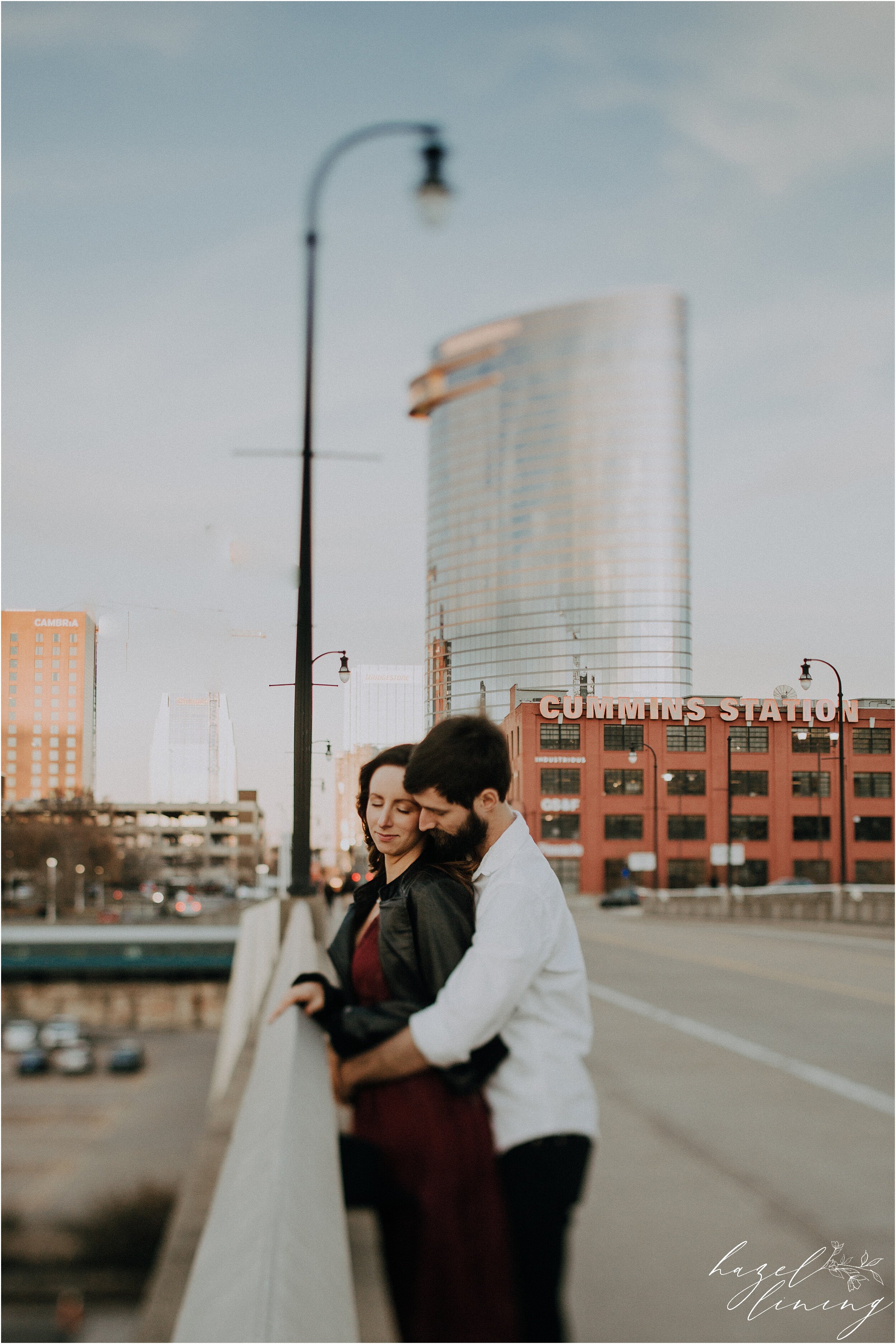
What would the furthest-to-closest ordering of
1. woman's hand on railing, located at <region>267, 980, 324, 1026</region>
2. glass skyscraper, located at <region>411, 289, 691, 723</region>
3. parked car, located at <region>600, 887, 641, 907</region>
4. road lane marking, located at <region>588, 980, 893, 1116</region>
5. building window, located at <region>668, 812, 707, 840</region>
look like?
road lane marking, located at <region>588, 980, 893, 1116</region> < parked car, located at <region>600, 887, 641, 907</region> < building window, located at <region>668, 812, 707, 840</region> < glass skyscraper, located at <region>411, 289, 691, 723</region> < woman's hand on railing, located at <region>267, 980, 324, 1026</region>

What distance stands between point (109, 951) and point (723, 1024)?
115 ft

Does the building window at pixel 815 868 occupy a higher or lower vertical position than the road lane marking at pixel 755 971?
higher

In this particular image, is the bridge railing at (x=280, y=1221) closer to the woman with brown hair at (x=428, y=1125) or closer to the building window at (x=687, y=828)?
the woman with brown hair at (x=428, y=1125)

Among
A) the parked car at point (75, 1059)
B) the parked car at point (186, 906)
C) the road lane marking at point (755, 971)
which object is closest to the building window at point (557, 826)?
the parked car at point (186, 906)

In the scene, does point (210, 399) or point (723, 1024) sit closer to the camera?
point (210, 399)

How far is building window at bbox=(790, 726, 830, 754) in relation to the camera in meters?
4.08

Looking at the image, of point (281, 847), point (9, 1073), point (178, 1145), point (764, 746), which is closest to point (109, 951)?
point (178, 1145)

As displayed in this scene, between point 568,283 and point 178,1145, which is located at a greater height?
point 568,283

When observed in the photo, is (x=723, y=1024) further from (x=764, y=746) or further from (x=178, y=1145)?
(x=178, y=1145)

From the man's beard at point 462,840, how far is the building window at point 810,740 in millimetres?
2696

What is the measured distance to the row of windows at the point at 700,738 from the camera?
3.53m

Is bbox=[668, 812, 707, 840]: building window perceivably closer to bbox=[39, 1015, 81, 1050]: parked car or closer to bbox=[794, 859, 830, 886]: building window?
bbox=[794, 859, 830, 886]: building window

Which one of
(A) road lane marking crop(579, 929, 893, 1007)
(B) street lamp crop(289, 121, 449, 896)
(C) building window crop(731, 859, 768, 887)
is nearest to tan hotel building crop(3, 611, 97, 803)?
(B) street lamp crop(289, 121, 449, 896)

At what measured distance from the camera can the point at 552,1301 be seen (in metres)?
1.86
